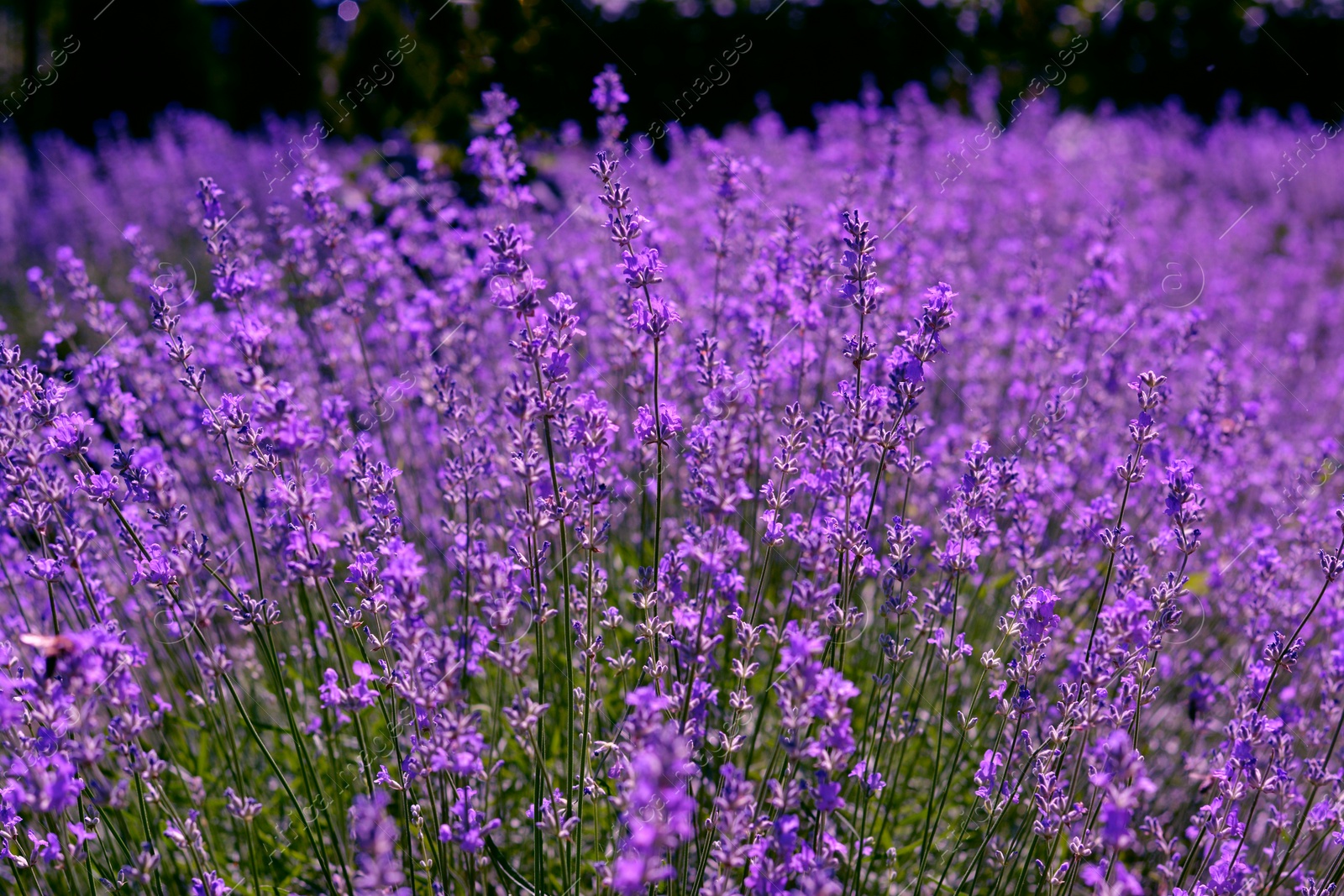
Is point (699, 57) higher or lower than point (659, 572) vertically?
higher

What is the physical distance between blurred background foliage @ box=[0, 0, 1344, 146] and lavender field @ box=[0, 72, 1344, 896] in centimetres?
336

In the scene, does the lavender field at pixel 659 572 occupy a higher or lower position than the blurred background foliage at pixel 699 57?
lower

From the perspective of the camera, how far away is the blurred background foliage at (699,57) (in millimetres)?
8141

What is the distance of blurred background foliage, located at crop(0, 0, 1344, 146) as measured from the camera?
8.14m

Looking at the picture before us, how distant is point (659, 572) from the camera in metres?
2.23

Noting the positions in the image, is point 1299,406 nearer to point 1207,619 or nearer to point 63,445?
point 1207,619

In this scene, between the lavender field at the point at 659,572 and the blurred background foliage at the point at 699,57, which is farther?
the blurred background foliage at the point at 699,57

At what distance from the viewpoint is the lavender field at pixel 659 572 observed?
1.78m

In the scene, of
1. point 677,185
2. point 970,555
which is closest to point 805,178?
point 677,185

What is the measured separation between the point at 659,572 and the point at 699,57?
11.1 metres

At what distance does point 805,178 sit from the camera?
6.42 meters

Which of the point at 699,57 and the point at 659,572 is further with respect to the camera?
the point at 699,57

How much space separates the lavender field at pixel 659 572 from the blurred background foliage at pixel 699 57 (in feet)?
11.0

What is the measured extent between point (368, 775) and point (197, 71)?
47.1ft
